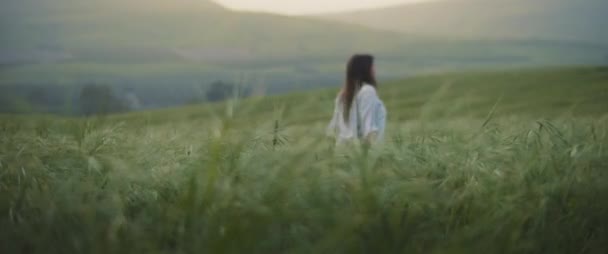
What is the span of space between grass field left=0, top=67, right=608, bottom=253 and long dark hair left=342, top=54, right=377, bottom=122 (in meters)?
3.28

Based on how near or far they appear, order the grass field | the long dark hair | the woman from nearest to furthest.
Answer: the grass field < the woman < the long dark hair

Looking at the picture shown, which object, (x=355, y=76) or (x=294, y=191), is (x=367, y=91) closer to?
(x=355, y=76)

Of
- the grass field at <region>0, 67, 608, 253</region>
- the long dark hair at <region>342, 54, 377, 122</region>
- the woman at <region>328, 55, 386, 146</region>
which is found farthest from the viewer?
the long dark hair at <region>342, 54, 377, 122</region>

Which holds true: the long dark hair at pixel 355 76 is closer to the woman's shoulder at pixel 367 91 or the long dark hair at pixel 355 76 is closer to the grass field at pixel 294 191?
the woman's shoulder at pixel 367 91

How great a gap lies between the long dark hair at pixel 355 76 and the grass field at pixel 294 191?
129 inches

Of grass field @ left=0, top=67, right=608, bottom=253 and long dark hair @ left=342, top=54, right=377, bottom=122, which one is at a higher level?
long dark hair @ left=342, top=54, right=377, bottom=122

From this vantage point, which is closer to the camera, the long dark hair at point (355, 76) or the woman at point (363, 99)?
the woman at point (363, 99)

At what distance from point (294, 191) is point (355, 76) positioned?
665 centimetres

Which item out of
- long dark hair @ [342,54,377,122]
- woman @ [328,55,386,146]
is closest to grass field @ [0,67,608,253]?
woman @ [328,55,386,146]

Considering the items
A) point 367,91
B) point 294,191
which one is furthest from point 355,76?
point 294,191

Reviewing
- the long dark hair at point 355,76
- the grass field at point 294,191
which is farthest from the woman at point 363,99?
the grass field at point 294,191

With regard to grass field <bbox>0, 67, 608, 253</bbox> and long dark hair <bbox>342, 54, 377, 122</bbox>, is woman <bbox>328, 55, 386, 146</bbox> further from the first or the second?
grass field <bbox>0, 67, 608, 253</bbox>

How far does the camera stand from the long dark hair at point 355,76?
10031mm

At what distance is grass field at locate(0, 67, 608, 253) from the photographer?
2740mm
